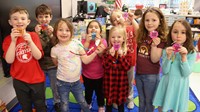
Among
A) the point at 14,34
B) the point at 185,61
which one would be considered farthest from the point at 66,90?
the point at 185,61

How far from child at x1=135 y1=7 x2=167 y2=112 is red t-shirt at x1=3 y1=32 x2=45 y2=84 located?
900 mm

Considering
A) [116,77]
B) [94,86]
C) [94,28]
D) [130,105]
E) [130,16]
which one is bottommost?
[130,105]

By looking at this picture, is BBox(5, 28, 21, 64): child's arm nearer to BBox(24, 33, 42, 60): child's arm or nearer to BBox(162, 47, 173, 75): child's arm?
BBox(24, 33, 42, 60): child's arm

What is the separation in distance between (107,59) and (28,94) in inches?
30.7

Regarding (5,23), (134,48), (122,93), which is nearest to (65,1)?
(5,23)

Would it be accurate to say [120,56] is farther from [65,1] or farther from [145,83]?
[65,1]

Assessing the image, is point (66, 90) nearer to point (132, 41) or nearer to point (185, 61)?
point (132, 41)

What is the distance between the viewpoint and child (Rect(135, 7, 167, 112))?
1.53 meters

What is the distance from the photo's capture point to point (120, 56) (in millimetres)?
1673

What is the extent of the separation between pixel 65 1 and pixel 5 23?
6.69 ft

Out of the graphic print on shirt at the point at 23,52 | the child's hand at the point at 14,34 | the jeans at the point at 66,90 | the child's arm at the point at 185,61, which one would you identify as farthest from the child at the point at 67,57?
the child's arm at the point at 185,61

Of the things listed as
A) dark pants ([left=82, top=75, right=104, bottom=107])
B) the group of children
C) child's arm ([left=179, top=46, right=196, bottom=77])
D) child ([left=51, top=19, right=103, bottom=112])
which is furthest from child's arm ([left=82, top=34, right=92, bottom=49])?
child's arm ([left=179, top=46, right=196, bottom=77])

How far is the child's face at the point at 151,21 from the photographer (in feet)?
4.99

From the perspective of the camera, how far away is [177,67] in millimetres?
1463
